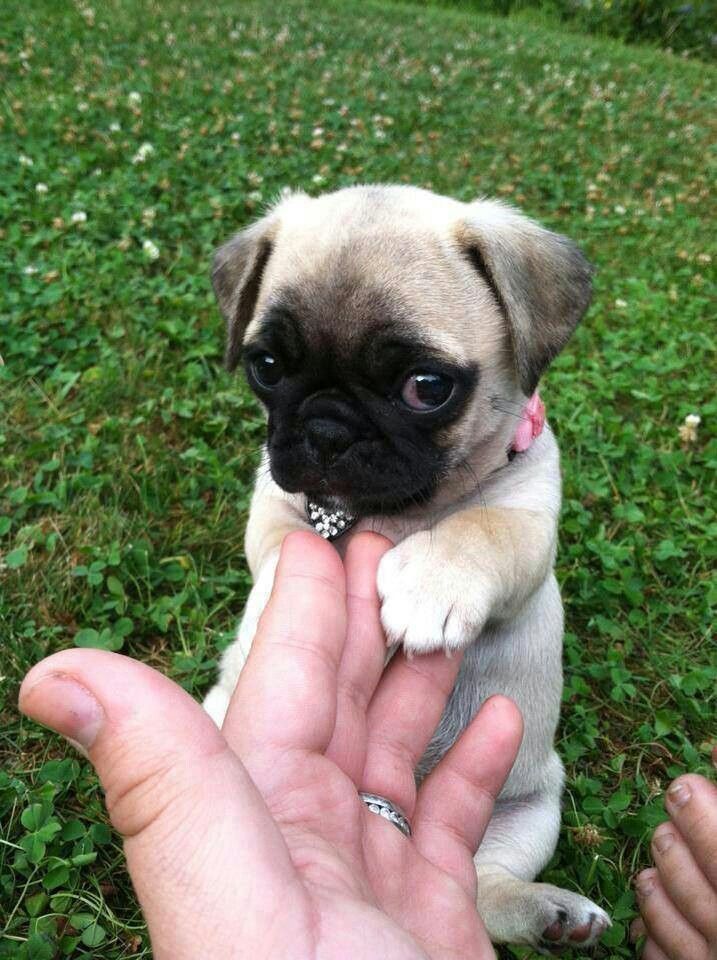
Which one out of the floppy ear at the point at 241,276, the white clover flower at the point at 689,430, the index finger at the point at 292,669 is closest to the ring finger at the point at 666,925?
the index finger at the point at 292,669

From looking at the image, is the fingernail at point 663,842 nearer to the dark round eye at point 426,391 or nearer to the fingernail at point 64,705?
the dark round eye at point 426,391

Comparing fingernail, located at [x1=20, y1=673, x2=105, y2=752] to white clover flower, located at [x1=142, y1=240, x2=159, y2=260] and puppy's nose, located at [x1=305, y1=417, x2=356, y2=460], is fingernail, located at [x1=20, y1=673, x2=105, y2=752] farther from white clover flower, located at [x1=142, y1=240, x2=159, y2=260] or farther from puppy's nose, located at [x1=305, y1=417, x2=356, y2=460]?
white clover flower, located at [x1=142, y1=240, x2=159, y2=260]

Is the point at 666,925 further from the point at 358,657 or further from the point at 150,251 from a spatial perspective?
the point at 150,251

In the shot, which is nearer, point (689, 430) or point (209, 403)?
point (209, 403)

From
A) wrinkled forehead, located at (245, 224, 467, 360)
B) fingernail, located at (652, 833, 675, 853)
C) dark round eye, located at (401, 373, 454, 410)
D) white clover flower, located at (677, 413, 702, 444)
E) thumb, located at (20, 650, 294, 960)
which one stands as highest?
wrinkled forehead, located at (245, 224, 467, 360)

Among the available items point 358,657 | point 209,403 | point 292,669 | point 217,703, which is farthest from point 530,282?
point 209,403

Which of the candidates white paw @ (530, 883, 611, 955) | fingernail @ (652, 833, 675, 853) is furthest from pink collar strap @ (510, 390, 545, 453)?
white paw @ (530, 883, 611, 955)

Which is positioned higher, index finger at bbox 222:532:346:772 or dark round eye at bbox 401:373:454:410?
dark round eye at bbox 401:373:454:410
